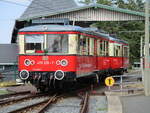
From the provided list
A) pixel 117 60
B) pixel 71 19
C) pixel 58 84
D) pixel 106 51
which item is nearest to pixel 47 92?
pixel 58 84

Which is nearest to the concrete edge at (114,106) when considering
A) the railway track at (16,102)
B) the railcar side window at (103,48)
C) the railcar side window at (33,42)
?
the railway track at (16,102)

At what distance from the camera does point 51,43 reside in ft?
53.5

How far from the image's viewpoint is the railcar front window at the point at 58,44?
53.0 ft

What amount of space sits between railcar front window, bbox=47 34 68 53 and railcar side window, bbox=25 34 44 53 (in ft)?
1.23

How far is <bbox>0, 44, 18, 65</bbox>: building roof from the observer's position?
39906mm

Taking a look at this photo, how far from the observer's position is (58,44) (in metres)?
16.2

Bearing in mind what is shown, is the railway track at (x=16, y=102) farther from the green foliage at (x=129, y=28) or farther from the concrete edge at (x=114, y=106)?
the green foliage at (x=129, y=28)

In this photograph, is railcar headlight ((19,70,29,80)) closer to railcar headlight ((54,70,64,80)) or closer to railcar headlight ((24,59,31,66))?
railcar headlight ((24,59,31,66))

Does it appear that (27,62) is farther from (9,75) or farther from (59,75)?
(9,75)

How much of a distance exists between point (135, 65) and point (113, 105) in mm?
48456

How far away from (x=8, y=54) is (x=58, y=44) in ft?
86.9

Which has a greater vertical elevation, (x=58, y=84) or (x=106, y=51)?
(x=106, y=51)

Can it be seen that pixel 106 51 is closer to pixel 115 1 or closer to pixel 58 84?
pixel 58 84

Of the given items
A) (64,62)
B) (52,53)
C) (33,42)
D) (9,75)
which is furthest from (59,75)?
(9,75)
